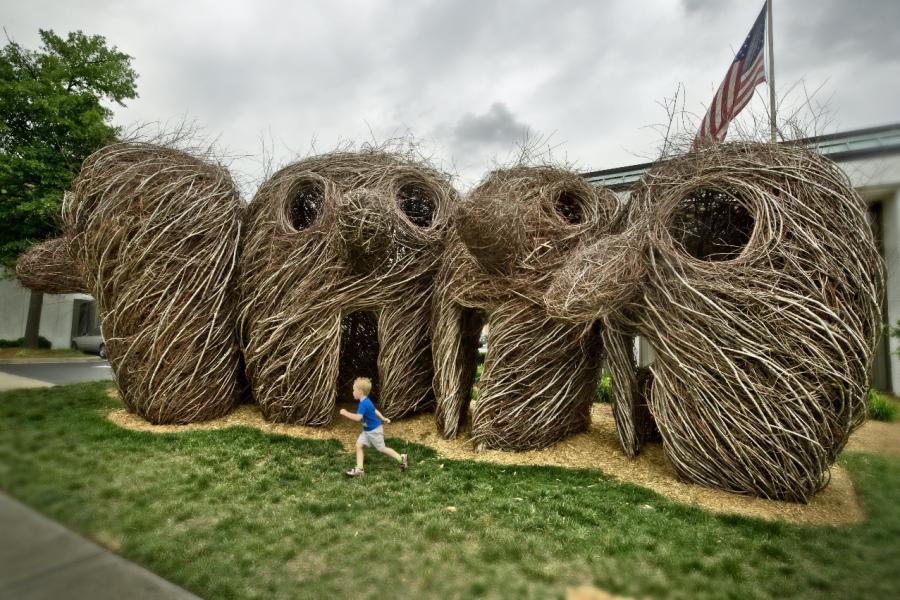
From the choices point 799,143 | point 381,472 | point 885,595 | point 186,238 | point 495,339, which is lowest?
point 381,472

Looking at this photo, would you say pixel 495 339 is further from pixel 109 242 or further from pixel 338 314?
pixel 109 242

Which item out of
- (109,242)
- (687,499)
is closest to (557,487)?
(687,499)

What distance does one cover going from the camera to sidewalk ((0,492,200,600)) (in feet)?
4.63

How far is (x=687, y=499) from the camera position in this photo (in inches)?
172

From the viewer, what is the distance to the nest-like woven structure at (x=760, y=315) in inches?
157

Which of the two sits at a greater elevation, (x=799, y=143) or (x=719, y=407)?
(x=799, y=143)

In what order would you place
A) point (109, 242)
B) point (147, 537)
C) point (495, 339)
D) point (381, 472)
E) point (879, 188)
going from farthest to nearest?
point (109, 242) → point (495, 339) → point (381, 472) → point (147, 537) → point (879, 188)

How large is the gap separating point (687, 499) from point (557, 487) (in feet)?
3.76

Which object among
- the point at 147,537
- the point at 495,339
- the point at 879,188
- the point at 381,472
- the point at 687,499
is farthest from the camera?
the point at 495,339

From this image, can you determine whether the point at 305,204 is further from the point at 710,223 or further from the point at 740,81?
the point at 740,81

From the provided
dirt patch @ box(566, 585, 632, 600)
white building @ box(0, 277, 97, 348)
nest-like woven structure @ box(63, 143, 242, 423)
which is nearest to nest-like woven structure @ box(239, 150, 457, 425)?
nest-like woven structure @ box(63, 143, 242, 423)

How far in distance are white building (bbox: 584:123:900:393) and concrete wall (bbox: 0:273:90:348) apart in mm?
12639

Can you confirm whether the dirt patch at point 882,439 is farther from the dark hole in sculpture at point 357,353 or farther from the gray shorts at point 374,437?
the dark hole in sculpture at point 357,353

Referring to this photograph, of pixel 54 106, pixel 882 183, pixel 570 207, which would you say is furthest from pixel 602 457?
pixel 54 106
